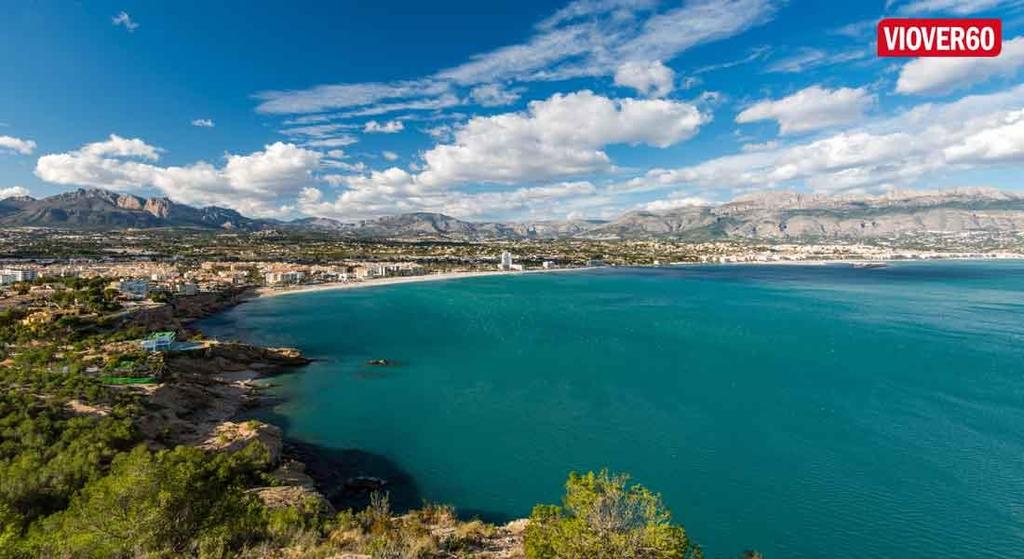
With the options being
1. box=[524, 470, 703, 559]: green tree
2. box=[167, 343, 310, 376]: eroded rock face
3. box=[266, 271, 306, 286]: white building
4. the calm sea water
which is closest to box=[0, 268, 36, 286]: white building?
box=[266, 271, 306, 286]: white building

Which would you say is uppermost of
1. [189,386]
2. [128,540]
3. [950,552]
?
[128,540]

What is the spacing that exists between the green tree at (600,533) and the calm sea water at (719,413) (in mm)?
8161

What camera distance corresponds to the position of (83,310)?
151 feet

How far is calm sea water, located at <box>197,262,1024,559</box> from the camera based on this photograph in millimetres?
19625

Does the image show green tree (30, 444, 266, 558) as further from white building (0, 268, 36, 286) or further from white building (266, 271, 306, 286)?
white building (266, 271, 306, 286)

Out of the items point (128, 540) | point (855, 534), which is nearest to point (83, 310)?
point (128, 540)

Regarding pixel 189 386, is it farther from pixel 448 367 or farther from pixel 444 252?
pixel 444 252

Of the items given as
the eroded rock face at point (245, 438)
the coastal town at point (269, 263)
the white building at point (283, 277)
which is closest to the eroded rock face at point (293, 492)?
the eroded rock face at point (245, 438)

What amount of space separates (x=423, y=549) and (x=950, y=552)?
60.3 feet

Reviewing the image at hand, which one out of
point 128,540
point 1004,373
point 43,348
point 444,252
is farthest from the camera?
point 444,252

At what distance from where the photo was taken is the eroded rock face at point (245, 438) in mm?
22969

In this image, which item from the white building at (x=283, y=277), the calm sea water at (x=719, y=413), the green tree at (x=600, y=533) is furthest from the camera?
the white building at (x=283, y=277)

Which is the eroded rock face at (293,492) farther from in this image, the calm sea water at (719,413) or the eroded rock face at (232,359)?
the eroded rock face at (232,359)

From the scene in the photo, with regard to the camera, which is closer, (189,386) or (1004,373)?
(189,386)
